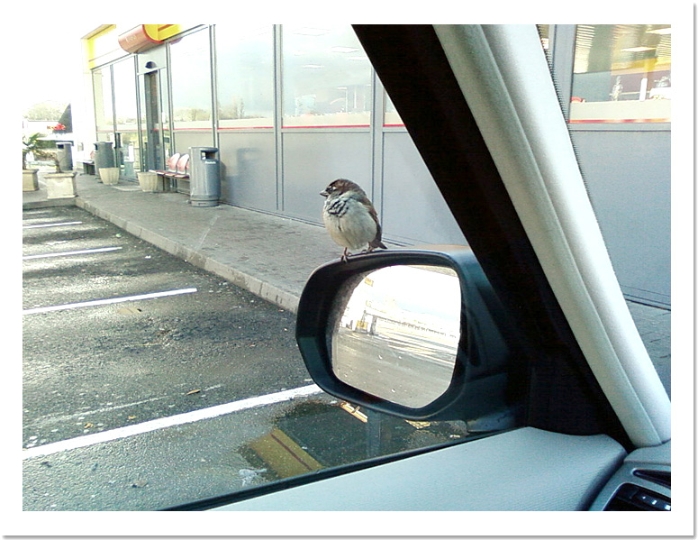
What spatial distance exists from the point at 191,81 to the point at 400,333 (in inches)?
524

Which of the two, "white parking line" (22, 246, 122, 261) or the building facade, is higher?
the building facade

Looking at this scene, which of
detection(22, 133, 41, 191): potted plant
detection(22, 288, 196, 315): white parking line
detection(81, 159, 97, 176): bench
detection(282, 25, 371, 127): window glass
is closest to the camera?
detection(22, 133, 41, 191): potted plant

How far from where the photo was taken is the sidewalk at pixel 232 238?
639cm

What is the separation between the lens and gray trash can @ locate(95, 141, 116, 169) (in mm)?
18891

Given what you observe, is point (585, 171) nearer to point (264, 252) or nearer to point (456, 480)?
point (456, 480)

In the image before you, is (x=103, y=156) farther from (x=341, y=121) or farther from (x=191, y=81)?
(x=341, y=121)

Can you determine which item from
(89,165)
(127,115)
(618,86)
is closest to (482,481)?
(618,86)

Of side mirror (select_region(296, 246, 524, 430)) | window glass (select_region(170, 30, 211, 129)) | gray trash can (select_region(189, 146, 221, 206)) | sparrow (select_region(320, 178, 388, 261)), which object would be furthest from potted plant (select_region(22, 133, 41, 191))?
window glass (select_region(170, 30, 211, 129))

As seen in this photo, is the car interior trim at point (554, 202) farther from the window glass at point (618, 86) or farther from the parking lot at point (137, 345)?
the window glass at point (618, 86)

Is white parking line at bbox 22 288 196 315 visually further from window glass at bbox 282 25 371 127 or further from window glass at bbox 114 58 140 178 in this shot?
window glass at bbox 114 58 140 178

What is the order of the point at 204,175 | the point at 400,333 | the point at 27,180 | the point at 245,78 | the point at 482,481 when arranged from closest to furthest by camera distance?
the point at 482,481 → the point at 400,333 → the point at 27,180 → the point at 245,78 → the point at 204,175

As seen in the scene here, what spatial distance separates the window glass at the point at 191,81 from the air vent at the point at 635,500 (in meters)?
12.5

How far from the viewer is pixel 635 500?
1.04 metres

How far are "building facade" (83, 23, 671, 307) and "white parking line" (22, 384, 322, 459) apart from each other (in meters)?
1.34
